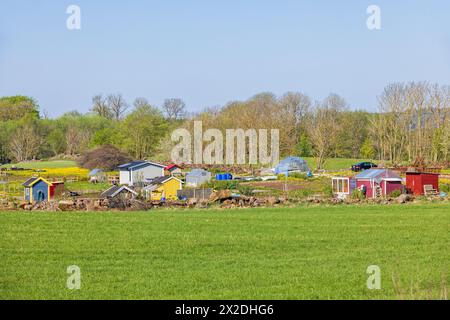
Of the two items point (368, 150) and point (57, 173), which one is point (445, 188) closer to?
point (57, 173)

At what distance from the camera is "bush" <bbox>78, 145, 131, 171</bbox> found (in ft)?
221

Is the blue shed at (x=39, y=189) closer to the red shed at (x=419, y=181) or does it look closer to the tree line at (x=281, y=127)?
the red shed at (x=419, y=181)

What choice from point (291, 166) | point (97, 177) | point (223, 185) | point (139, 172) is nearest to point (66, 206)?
point (223, 185)

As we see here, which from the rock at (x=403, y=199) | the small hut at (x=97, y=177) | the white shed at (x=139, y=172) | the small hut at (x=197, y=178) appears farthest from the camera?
the small hut at (x=97, y=177)

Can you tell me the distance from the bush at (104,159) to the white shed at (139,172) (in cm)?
1412

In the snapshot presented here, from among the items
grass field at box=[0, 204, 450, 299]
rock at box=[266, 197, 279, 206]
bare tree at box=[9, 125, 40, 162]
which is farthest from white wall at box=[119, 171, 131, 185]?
bare tree at box=[9, 125, 40, 162]

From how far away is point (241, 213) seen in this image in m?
27.9

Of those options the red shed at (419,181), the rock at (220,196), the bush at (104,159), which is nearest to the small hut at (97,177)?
the bush at (104,159)

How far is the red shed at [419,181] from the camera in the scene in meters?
38.7

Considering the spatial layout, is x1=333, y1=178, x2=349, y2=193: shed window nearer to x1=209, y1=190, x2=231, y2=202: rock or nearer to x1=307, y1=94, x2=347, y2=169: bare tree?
x1=209, y1=190, x2=231, y2=202: rock

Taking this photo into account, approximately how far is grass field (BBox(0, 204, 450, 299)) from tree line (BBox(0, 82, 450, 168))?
138 ft

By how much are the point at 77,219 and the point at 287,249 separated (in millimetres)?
10376

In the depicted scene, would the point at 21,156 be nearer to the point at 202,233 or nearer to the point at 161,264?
the point at 202,233
